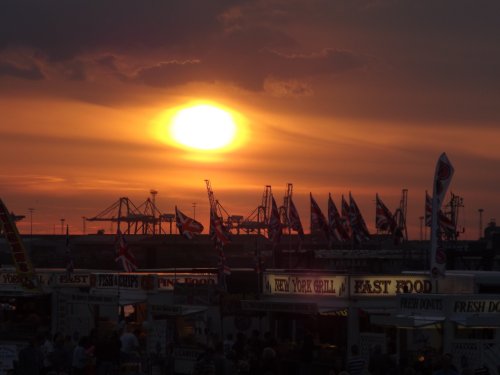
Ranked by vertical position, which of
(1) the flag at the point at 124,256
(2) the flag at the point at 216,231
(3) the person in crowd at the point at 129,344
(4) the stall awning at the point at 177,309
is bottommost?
(3) the person in crowd at the point at 129,344

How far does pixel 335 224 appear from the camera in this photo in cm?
5322

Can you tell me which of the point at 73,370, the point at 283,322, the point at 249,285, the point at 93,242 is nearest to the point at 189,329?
the point at 283,322

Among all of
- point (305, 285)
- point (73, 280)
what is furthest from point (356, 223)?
point (305, 285)

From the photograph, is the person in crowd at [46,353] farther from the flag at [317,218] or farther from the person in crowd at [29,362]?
the flag at [317,218]

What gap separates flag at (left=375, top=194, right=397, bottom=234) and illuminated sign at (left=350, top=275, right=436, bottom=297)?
75.6 feet

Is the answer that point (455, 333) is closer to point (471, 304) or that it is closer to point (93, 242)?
point (471, 304)

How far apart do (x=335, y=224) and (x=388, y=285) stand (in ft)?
86.6

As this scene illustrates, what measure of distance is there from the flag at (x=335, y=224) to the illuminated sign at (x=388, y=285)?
25589 millimetres

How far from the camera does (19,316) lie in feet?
120

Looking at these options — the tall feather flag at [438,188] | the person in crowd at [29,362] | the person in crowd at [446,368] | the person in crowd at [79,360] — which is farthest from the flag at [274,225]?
the person in crowd at [446,368]

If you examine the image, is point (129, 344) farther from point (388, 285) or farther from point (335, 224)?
point (335, 224)

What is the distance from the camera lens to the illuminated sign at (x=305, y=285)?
27.7 meters

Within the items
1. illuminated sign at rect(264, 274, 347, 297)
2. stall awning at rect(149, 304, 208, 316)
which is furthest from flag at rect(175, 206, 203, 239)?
stall awning at rect(149, 304, 208, 316)

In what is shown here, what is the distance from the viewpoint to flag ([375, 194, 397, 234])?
50.2 meters
